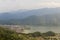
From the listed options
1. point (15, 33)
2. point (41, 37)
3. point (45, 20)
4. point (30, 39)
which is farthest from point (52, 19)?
point (15, 33)

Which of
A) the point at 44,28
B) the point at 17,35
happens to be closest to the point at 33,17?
the point at 44,28

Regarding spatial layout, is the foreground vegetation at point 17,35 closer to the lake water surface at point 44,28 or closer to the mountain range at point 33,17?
the lake water surface at point 44,28

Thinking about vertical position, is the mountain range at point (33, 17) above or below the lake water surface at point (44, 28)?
above

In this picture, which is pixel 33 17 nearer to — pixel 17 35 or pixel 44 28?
pixel 44 28

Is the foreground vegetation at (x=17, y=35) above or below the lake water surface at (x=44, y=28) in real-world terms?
below

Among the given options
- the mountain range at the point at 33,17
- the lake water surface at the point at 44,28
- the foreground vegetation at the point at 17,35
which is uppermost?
the mountain range at the point at 33,17

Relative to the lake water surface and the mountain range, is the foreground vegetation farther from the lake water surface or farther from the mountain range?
the mountain range

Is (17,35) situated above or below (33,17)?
below

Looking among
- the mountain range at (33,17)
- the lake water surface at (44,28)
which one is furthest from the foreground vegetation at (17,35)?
the mountain range at (33,17)

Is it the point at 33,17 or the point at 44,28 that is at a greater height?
the point at 33,17
